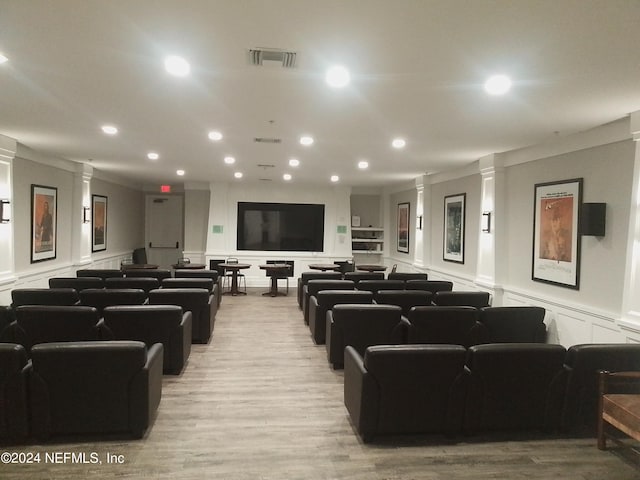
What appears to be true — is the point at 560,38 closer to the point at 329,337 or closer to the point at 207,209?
the point at 329,337

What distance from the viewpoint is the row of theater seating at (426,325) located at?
190 inches

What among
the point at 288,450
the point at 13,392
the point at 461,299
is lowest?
the point at 288,450

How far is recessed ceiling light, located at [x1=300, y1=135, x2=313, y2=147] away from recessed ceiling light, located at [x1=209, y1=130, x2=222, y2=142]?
1156mm

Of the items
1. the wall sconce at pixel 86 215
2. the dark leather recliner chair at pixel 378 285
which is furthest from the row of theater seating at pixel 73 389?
the wall sconce at pixel 86 215

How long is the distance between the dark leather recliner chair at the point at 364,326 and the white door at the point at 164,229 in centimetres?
1012

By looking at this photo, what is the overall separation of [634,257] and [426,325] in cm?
214

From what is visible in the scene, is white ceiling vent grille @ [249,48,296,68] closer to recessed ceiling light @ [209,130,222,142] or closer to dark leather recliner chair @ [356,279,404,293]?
recessed ceiling light @ [209,130,222,142]

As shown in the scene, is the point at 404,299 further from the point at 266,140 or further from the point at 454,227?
the point at 454,227

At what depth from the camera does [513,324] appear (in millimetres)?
5062

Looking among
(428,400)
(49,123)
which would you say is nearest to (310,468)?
(428,400)

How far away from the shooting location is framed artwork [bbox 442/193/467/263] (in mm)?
8348

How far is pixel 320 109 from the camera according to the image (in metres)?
4.47

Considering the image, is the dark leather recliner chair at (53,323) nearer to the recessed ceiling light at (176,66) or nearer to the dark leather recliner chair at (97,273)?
the recessed ceiling light at (176,66)

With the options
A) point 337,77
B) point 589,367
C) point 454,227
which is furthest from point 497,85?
point 454,227
